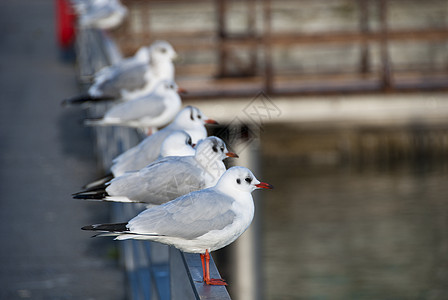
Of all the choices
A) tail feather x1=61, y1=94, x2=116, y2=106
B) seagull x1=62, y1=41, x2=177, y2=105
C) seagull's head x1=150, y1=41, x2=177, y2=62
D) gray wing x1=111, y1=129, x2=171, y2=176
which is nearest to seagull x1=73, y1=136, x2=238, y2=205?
gray wing x1=111, y1=129, x2=171, y2=176

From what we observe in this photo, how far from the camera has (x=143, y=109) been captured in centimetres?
539

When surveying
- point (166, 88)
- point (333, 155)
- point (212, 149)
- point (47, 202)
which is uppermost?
point (212, 149)

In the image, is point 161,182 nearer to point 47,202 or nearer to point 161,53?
point 47,202

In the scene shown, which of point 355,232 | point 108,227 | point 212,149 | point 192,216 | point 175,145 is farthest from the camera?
point 355,232

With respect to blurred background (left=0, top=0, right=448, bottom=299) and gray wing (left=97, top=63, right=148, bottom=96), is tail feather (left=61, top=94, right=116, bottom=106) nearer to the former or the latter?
gray wing (left=97, top=63, right=148, bottom=96)

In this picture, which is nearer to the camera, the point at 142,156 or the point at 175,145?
the point at 175,145

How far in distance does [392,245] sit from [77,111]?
14.9 feet

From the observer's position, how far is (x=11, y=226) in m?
5.71

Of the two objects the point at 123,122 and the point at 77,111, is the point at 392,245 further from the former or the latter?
the point at 123,122

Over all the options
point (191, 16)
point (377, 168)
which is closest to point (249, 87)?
point (377, 168)

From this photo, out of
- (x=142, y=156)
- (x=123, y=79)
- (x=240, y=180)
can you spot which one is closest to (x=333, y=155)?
(x=123, y=79)

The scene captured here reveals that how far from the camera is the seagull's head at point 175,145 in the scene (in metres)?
3.71

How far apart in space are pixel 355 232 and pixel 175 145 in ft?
26.9

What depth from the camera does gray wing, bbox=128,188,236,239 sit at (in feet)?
9.42
